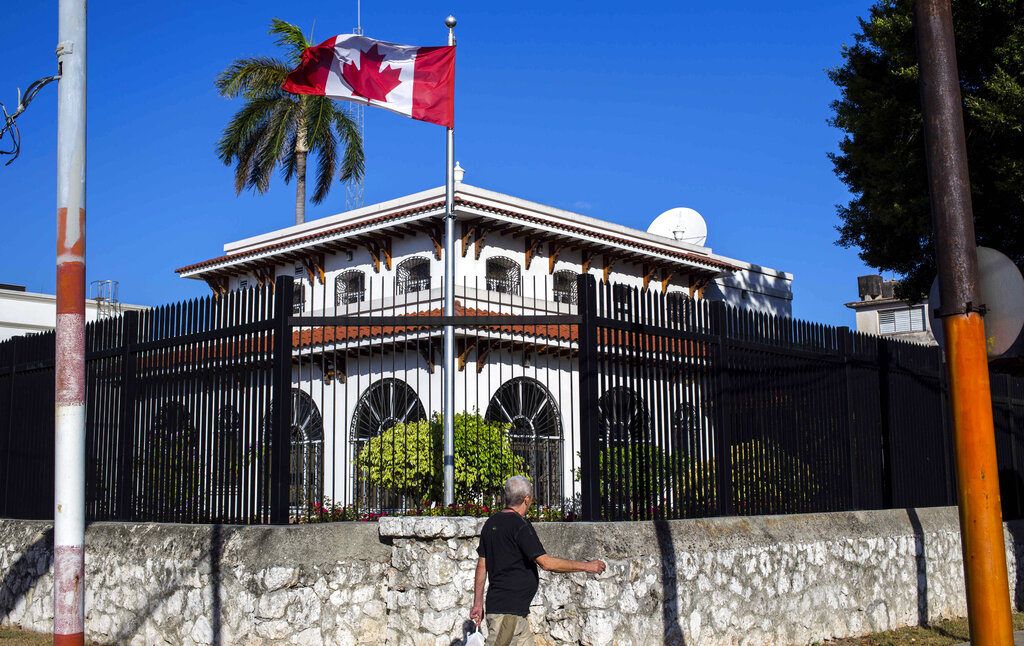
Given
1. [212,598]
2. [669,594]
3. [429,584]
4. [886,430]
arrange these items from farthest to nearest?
[886,430] < [212,598] < [669,594] < [429,584]

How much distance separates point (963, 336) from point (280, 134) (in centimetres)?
3774

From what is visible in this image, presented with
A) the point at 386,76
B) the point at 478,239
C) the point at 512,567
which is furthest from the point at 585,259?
the point at 512,567

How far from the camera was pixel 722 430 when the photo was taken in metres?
10.3

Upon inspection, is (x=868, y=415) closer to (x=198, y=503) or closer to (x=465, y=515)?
(x=465, y=515)

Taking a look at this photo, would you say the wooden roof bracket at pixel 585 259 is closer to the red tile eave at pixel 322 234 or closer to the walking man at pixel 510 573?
the red tile eave at pixel 322 234

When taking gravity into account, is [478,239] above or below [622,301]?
above

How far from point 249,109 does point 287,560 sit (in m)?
34.2

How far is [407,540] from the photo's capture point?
895cm

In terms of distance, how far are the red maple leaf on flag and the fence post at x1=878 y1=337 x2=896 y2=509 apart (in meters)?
6.47

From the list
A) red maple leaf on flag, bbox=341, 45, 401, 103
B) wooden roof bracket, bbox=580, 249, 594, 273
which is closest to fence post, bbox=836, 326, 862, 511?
red maple leaf on flag, bbox=341, 45, 401, 103

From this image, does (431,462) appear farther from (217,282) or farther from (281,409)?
(217,282)

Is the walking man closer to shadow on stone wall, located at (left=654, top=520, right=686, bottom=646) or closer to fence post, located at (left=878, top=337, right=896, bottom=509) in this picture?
shadow on stone wall, located at (left=654, top=520, right=686, bottom=646)

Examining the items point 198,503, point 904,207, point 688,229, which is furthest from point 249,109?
point 198,503

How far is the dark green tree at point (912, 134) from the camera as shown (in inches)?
589
